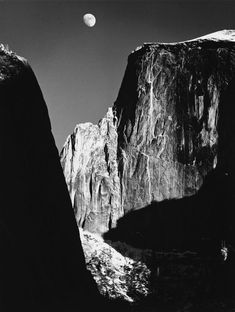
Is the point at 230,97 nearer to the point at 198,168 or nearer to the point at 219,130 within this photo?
the point at 219,130

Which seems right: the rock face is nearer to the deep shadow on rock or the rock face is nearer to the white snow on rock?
the white snow on rock

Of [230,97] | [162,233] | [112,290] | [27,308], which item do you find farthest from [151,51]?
[27,308]

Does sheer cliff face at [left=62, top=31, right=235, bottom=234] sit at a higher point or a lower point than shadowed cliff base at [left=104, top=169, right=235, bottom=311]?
higher

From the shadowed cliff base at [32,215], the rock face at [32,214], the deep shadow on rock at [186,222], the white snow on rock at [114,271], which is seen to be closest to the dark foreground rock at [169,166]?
the deep shadow on rock at [186,222]

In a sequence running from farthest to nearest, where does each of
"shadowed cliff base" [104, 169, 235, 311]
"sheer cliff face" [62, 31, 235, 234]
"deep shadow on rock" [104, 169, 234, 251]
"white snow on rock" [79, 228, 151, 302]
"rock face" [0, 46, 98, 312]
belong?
"sheer cliff face" [62, 31, 235, 234]
"deep shadow on rock" [104, 169, 234, 251]
"shadowed cliff base" [104, 169, 235, 311]
"white snow on rock" [79, 228, 151, 302]
"rock face" [0, 46, 98, 312]

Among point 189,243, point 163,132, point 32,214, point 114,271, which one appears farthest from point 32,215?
Result: point 163,132

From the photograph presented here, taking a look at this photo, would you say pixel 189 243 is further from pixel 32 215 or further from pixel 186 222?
pixel 32 215

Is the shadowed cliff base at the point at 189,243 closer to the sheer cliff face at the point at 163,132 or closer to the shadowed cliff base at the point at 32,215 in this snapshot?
the sheer cliff face at the point at 163,132

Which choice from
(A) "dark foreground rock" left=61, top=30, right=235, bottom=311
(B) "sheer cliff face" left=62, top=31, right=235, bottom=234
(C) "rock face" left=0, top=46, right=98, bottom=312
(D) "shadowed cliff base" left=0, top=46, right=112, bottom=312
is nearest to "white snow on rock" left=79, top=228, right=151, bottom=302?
(A) "dark foreground rock" left=61, top=30, right=235, bottom=311
